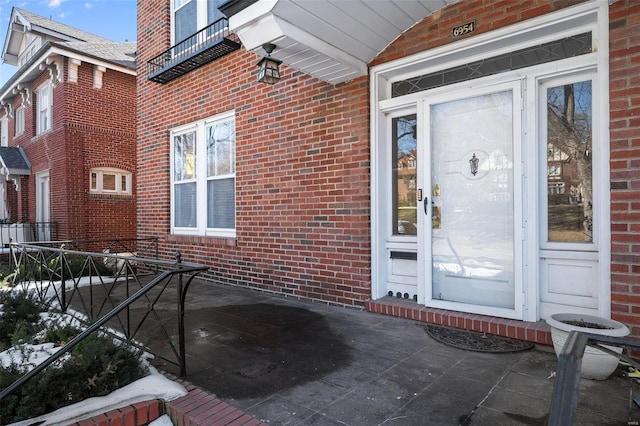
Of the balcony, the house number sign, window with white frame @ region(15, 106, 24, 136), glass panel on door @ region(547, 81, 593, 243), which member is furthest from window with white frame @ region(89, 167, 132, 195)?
glass panel on door @ region(547, 81, 593, 243)

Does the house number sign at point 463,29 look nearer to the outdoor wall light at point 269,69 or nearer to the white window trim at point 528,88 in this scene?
the white window trim at point 528,88

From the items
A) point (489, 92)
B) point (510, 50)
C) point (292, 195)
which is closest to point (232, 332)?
point (292, 195)

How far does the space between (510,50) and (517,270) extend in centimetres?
197

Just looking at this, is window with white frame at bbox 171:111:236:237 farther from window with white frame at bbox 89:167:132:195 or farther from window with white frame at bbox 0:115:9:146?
window with white frame at bbox 0:115:9:146

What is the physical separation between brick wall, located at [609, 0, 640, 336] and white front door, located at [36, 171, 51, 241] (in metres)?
13.9

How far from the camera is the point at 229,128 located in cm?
595

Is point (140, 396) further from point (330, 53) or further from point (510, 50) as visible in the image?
point (510, 50)

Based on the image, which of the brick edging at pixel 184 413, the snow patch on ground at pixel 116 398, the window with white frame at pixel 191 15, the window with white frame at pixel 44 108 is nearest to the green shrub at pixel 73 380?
the snow patch on ground at pixel 116 398

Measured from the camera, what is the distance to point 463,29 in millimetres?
3582

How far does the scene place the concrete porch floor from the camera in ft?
7.02

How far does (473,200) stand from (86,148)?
1128cm

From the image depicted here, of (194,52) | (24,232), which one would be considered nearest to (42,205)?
(24,232)

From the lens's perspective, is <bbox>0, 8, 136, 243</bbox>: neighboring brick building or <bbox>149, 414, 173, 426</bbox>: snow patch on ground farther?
<bbox>0, 8, 136, 243</bbox>: neighboring brick building

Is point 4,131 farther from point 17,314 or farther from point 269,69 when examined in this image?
point 269,69
